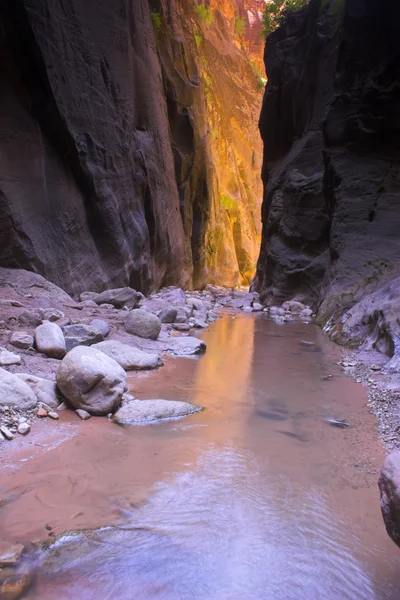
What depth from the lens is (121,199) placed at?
42.3ft

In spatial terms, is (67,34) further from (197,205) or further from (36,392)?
(197,205)

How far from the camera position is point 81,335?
17.6 feet

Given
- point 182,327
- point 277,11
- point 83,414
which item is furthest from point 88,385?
point 277,11

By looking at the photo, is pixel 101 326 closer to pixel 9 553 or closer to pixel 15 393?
pixel 15 393

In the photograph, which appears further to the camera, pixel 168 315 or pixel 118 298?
pixel 118 298

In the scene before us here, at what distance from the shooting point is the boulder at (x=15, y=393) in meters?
3.19

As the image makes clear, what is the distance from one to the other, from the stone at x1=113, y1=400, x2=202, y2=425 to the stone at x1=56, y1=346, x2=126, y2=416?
142 mm

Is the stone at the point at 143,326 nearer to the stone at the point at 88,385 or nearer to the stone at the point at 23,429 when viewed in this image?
the stone at the point at 88,385

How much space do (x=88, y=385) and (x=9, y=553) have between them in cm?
182

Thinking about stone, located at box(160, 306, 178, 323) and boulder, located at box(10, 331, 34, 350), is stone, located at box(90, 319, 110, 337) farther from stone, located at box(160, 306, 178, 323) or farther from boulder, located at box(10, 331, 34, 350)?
stone, located at box(160, 306, 178, 323)

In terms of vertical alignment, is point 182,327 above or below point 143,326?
below

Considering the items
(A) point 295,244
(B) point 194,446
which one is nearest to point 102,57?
(A) point 295,244

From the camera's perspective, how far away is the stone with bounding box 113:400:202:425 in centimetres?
349

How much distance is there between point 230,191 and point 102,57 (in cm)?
2690
